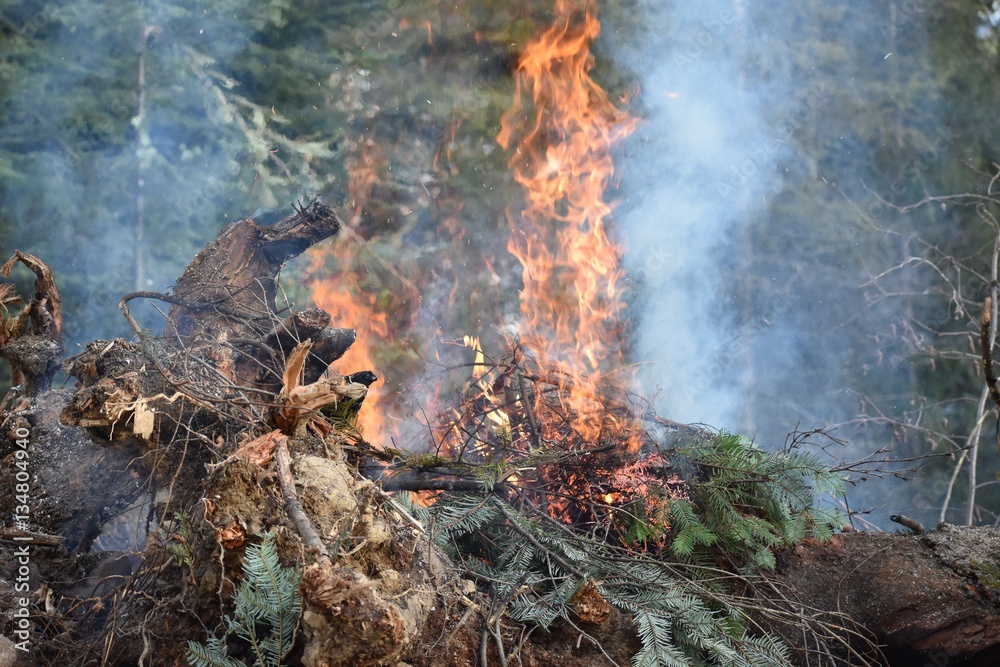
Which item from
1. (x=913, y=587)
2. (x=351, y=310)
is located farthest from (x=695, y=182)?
(x=913, y=587)

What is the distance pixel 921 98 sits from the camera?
383 inches

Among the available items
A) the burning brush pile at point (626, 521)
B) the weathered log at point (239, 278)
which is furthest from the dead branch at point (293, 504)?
the weathered log at point (239, 278)

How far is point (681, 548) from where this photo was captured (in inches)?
124

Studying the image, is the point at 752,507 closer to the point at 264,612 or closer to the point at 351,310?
the point at 264,612

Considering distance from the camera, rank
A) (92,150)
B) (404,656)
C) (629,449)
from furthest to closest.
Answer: (92,150)
(629,449)
(404,656)

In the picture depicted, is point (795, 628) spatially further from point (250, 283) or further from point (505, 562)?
point (250, 283)

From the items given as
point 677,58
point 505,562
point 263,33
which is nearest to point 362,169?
point 263,33

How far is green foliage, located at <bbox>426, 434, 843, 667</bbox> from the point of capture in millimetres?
2693

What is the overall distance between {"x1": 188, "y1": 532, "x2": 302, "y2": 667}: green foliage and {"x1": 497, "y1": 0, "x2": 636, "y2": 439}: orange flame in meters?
4.09

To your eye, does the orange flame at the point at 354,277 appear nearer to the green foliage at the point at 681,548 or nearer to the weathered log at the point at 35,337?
the weathered log at the point at 35,337

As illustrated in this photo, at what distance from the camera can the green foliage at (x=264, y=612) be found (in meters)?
2.18

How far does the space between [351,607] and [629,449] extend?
209cm

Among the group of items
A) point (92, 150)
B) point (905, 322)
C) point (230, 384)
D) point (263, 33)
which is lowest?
point (905, 322)

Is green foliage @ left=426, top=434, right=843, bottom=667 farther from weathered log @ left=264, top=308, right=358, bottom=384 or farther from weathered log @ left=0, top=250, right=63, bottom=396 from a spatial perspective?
weathered log @ left=0, top=250, right=63, bottom=396
